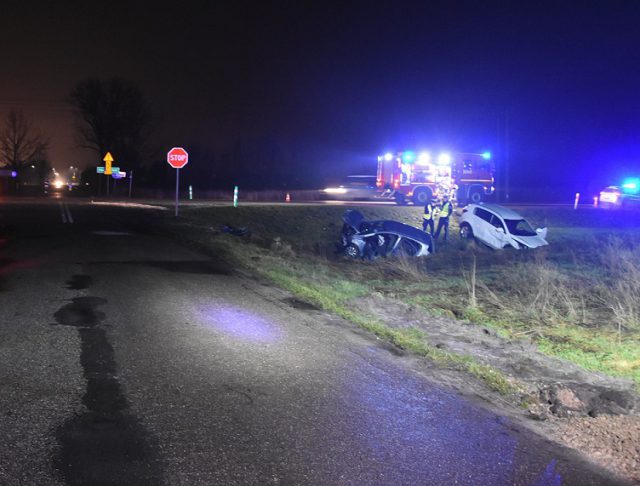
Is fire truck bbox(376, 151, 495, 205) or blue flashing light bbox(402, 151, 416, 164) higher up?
blue flashing light bbox(402, 151, 416, 164)

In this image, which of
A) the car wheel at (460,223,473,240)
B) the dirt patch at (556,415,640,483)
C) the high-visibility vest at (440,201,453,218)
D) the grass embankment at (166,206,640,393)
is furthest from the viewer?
the car wheel at (460,223,473,240)

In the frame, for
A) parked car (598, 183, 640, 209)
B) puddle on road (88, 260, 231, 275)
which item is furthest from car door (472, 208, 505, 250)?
parked car (598, 183, 640, 209)

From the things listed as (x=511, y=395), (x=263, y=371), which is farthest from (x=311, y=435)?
(x=511, y=395)

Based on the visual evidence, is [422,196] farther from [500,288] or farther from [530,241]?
[500,288]

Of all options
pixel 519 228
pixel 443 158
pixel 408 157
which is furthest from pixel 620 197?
pixel 519 228

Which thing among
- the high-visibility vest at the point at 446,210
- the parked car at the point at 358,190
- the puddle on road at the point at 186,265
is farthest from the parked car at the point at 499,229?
the parked car at the point at 358,190

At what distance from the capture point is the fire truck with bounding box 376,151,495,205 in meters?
31.8

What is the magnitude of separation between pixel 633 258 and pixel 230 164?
207 ft

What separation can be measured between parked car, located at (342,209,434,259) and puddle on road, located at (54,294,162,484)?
519 inches

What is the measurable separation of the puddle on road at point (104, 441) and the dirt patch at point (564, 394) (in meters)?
3.26

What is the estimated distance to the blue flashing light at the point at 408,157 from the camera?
31.5m

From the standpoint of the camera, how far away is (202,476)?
12.0 ft

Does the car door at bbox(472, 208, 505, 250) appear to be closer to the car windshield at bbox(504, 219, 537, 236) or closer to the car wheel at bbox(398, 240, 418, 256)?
the car windshield at bbox(504, 219, 537, 236)

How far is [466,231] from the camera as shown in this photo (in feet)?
73.3
